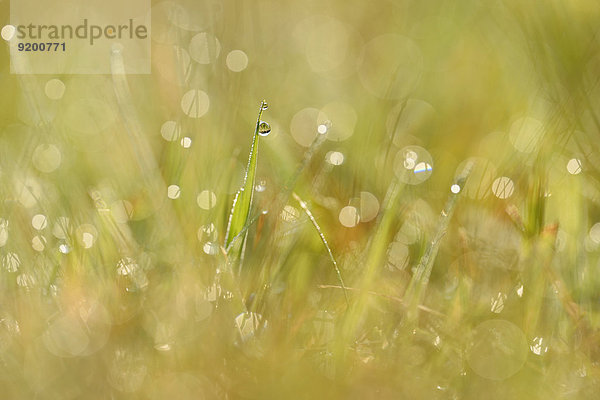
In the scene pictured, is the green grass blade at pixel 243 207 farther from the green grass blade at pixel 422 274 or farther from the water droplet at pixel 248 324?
the green grass blade at pixel 422 274

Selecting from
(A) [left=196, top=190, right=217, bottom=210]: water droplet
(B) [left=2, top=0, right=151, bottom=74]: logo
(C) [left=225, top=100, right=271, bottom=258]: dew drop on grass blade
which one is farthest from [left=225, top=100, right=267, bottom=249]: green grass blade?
(B) [left=2, top=0, right=151, bottom=74]: logo

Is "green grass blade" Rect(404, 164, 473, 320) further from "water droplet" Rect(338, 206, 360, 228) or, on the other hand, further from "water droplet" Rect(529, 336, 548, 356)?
"water droplet" Rect(338, 206, 360, 228)

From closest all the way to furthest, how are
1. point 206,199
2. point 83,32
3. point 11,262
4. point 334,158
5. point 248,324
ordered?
point 248,324
point 11,262
point 206,199
point 334,158
point 83,32

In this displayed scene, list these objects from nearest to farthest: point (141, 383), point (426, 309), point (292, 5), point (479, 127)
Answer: point (141, 383) < point (426, 309) < point (479, 127) < point (292, 5)

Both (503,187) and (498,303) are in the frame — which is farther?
(503,187)

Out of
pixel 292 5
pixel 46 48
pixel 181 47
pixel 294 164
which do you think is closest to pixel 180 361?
pixel 294 164

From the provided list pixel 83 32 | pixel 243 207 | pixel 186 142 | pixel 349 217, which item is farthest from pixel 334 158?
pixel 83 32

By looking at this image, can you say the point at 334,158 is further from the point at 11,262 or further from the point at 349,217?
the point at 11,262

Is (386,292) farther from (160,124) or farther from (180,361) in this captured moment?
(160,124)
